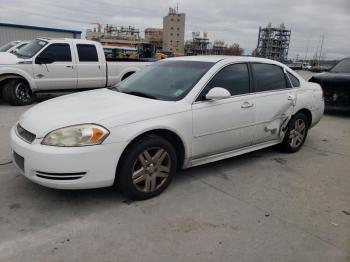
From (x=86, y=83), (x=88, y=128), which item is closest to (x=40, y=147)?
(x=88, y=128)

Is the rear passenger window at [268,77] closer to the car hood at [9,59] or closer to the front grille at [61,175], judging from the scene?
the front grille at [61,175]

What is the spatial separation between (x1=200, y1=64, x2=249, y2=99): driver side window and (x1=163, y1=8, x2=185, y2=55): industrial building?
104m

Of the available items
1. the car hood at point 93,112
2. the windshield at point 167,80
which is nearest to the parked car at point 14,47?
the windshield at point 167,80

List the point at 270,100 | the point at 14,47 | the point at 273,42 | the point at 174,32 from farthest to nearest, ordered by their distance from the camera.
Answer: the point at 174,32
the point at 273,42
the point at 14,47
the point at 270,100

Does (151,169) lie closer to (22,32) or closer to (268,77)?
(268,77)

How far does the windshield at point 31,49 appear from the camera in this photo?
31.1 feet

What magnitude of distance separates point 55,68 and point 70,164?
7100mm

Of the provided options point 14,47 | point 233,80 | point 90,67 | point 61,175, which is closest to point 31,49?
point 90,67

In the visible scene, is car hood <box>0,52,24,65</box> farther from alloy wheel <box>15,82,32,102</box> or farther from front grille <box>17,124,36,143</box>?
front grille <box>17,124,36,143</box>

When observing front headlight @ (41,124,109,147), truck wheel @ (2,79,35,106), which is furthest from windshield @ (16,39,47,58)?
front headlight @ (41,124,109,147)

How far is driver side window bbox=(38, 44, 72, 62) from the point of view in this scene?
9.53 m

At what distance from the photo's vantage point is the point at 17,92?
9305 mm

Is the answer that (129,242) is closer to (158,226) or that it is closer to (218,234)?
(158,226)

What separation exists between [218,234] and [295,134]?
306cm
